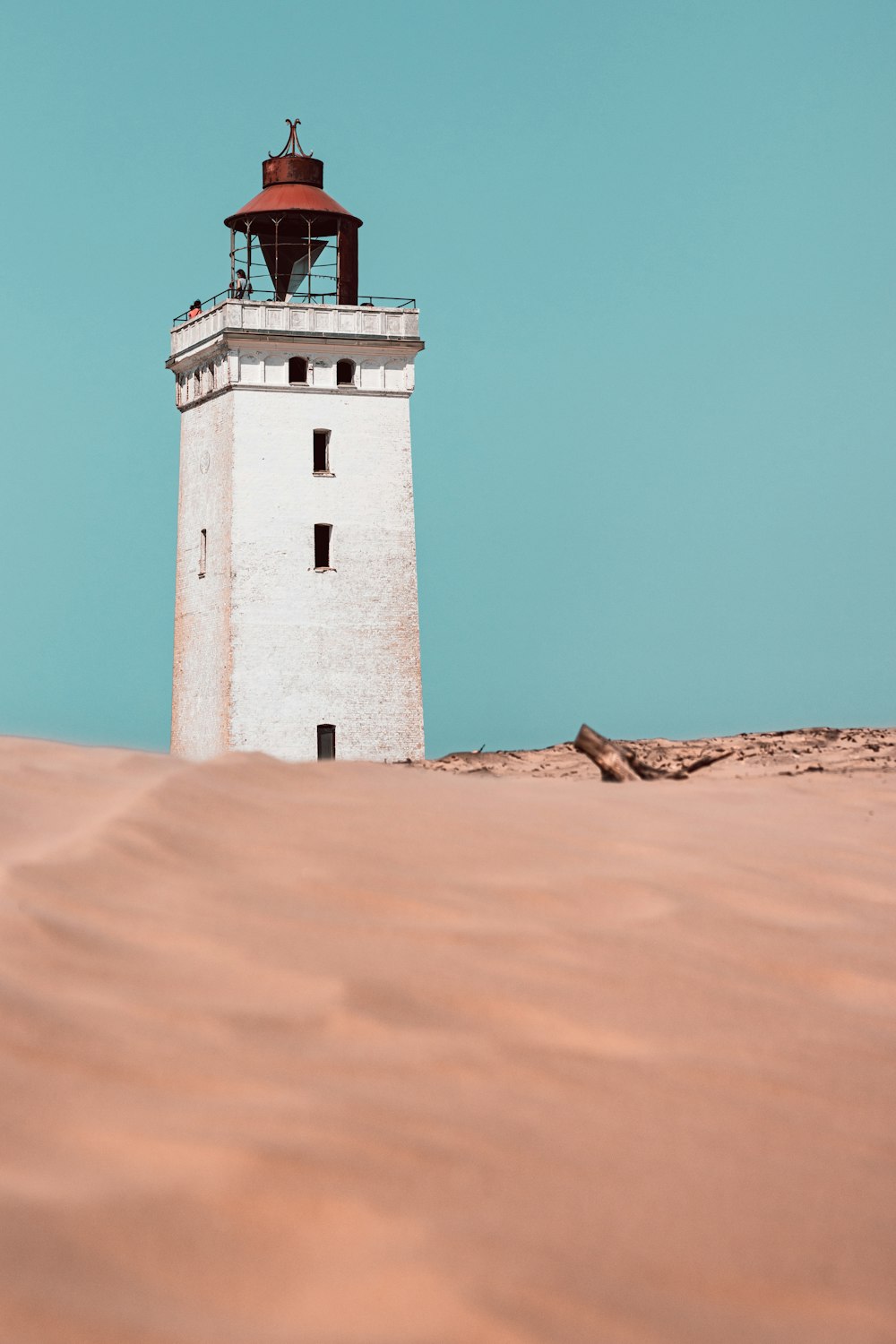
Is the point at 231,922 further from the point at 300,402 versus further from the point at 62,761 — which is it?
the point at 300,402

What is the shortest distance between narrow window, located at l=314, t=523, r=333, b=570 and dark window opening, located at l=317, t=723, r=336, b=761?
3.12 metres

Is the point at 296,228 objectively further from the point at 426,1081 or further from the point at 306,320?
the point at 426,1081

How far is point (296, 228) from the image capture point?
3641 centimetres

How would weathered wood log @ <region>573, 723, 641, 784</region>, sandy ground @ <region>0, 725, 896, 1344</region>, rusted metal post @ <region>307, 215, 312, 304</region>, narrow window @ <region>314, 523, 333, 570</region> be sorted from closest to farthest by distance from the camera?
sandy ground @ <region>0, 725, 896, 1344</region> → weathered wood log @ <region>573, 723, 641, 784</region> → narrow window @ <region>314, 523, 333, 570</region> → rusted metal post @ <region>307, 215, 312, 304</region>

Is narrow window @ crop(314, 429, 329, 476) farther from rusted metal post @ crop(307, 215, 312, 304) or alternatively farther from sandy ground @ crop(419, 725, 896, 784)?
sandy ground @ crop(419, 725, 896, 784)

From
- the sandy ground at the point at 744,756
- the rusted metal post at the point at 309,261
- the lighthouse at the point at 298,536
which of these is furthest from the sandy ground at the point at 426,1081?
the rusted metal post at the point at 309,261

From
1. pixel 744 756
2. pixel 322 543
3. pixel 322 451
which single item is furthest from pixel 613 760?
pixel 322 451

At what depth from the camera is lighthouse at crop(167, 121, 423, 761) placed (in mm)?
33281

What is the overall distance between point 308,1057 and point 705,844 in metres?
2.10

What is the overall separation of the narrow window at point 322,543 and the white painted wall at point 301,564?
0.49 ft

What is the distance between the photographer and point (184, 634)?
35375 mm

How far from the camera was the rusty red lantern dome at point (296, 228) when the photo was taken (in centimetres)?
3584

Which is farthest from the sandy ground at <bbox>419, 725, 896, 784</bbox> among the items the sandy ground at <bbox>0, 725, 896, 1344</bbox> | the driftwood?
the sandy ground at <bbox>0, 725, 896, 1344</bbox>

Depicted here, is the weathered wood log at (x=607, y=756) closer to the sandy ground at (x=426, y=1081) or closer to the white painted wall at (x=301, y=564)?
the sandy ground at (x=426, y=1081)
